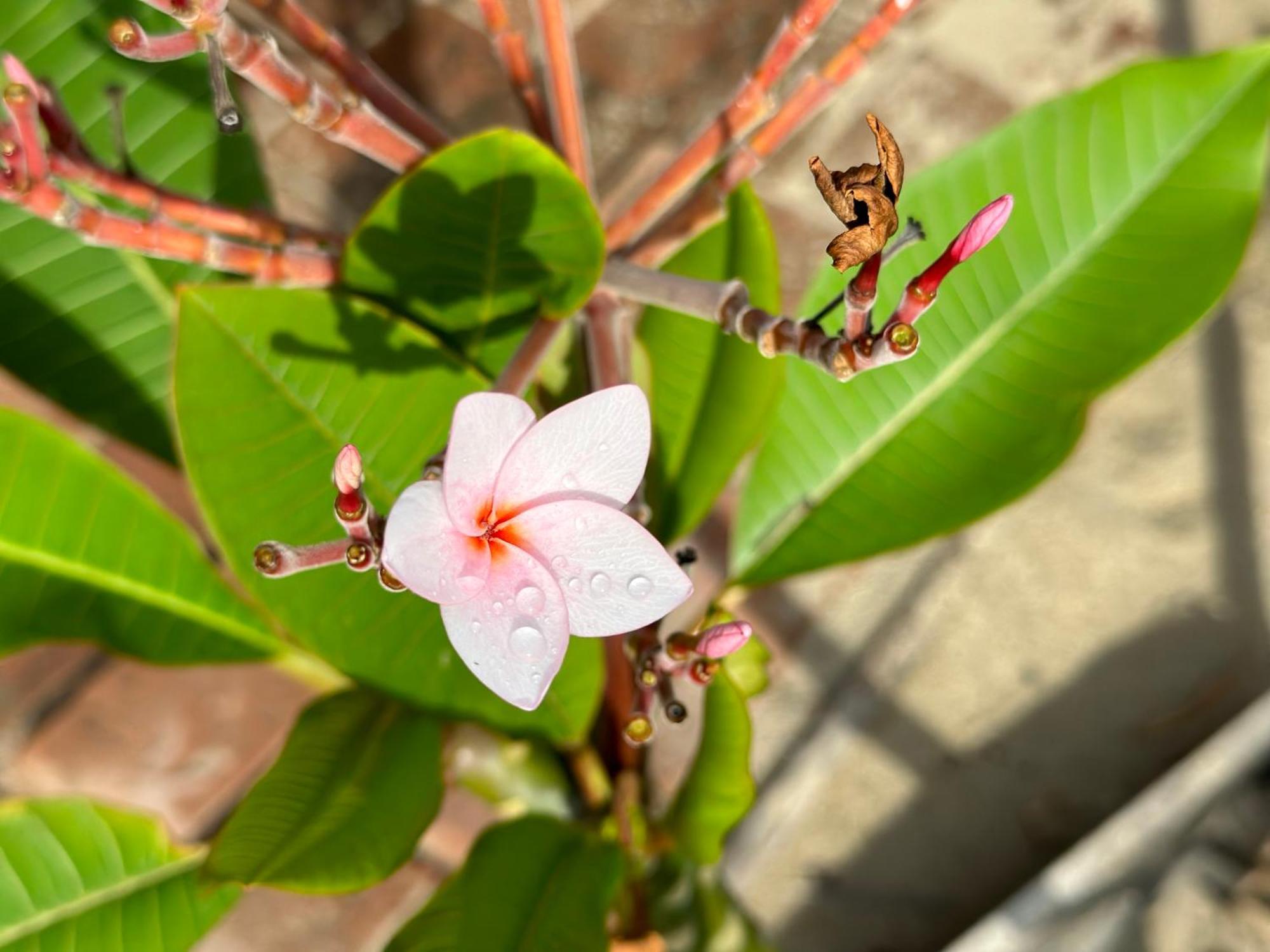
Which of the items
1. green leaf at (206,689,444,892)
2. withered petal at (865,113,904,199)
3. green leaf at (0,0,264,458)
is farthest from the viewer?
green leaf at (0,0,264,458)

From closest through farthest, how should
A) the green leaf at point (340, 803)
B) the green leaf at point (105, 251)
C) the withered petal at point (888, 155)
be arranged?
the withered petal at point (888, 155) < the green leaf at point (340, 803) < the green leaf at point (105, 251)

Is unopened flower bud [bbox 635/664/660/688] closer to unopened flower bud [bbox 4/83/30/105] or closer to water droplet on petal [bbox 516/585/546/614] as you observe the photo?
water droplet on petal [bbox 516/585/546/614]

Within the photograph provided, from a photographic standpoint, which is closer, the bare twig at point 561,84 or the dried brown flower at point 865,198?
the dried brown flower at point 865,198

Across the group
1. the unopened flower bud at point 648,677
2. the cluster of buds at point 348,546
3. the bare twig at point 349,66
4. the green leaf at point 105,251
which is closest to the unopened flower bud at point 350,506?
the cluster of buds at point 348,546

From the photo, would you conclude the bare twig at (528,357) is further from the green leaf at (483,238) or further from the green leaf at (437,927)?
the green leaf at (437,927)

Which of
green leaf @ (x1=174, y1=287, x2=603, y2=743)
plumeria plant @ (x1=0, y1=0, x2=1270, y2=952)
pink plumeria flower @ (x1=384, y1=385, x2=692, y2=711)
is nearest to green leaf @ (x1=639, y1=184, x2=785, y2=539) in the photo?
plumeria plant @ (x1=0, y1=0, x2=1270, y2=952)

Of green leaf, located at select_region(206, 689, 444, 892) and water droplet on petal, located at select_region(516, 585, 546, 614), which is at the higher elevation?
water droplet on petal, located at select_region(516, 585, 546, 614)

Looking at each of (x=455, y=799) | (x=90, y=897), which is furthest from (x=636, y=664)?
(x=455, y=799)

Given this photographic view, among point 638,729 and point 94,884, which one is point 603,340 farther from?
point 94,884
